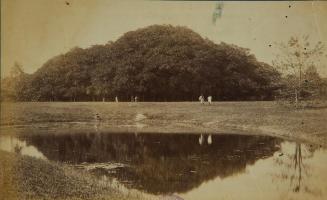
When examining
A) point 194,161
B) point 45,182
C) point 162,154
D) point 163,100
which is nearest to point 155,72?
point 163,100

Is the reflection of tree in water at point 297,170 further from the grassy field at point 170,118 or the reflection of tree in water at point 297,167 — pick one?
the grassy field at point 170,118

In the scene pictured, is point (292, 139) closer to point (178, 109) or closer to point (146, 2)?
point (178, 109)

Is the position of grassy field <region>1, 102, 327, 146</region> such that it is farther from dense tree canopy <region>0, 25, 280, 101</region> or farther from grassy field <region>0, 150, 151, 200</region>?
grassy field <region>0, 150, 151, 200</region>

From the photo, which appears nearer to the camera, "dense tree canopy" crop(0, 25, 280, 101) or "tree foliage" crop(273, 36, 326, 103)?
"tree foliage" crop(273, 36, 326, 103)

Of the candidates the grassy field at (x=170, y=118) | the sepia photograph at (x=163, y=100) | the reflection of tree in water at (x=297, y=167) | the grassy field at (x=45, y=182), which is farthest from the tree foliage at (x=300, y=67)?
the grassy field at (x=45, y=182)

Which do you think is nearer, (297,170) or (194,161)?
(297,170)

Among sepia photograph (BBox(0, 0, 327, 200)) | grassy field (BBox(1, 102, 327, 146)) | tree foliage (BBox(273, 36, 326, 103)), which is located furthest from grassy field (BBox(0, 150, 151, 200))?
tree foliage (BBox(273, 36, 326, 103))

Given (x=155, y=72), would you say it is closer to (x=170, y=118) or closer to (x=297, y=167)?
(x=170, y=118)
